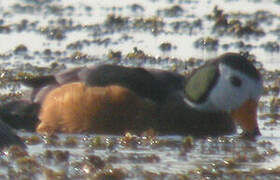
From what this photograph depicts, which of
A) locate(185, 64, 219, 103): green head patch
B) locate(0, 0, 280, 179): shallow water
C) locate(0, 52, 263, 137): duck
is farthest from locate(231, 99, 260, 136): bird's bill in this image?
locate(185, 64, 219, 103): green head patch

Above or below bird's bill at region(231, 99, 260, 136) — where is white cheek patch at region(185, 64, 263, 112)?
above

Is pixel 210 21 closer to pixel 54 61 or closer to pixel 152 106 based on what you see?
pixel 54 61

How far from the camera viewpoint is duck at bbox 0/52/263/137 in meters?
13.0

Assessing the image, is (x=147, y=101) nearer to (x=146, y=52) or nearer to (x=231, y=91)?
(x=231, y=91)

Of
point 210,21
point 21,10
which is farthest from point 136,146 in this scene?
point 21,10

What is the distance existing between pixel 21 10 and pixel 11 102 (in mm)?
9004

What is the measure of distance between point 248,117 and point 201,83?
70 centimetres

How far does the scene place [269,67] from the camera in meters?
16.8

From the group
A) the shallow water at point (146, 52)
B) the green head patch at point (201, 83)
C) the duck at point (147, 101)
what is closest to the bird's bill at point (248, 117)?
the duck at point (147, 101)

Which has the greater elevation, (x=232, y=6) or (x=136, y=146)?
(x=232, y=6)

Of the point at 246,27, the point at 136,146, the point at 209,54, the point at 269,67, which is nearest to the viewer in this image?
the point at 136,146

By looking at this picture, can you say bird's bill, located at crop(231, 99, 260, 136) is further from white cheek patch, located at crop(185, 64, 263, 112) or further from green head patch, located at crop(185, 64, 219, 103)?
green head patch, located at crop(185, 64, 219, 103)

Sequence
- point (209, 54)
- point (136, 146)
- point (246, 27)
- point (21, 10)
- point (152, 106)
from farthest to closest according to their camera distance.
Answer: point (21, 10) → point (246, 27) → point (209, 54) → point (152, 106) → point (136, 146)

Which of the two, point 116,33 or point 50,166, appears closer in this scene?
point 50,166
